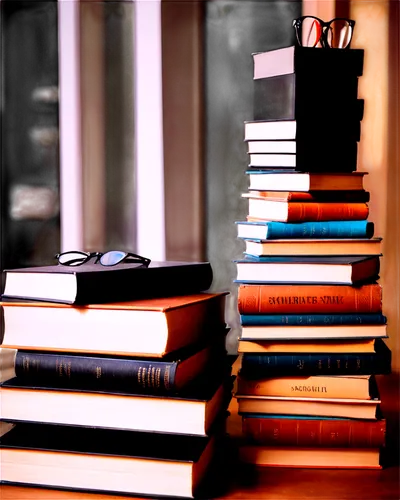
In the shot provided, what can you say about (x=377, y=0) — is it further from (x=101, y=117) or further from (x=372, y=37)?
(x=101, y=117)

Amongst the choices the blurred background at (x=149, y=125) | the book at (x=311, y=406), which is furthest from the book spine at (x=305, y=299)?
the blurred background at (x=149, y=125)

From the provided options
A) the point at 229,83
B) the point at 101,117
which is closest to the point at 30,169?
the point at 101,117

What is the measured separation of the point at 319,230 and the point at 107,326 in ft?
1.04

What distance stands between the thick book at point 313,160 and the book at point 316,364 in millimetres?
250

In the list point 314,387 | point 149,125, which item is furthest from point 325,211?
point 149,125

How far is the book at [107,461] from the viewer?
31.3 inches

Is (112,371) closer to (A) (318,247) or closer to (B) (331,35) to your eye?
(A) (318,247)

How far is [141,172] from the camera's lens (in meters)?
1.50

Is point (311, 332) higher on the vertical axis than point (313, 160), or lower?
lower

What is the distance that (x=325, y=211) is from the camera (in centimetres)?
96

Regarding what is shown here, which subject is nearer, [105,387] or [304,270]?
[105,387]

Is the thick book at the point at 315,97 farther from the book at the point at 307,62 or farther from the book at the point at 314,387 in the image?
the book at the point at 314,387

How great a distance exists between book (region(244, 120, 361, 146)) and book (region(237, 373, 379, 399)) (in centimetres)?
32

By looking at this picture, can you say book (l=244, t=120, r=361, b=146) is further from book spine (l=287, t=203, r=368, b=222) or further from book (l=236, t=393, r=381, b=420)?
book (l=236, t=393, r=381, b=420)
